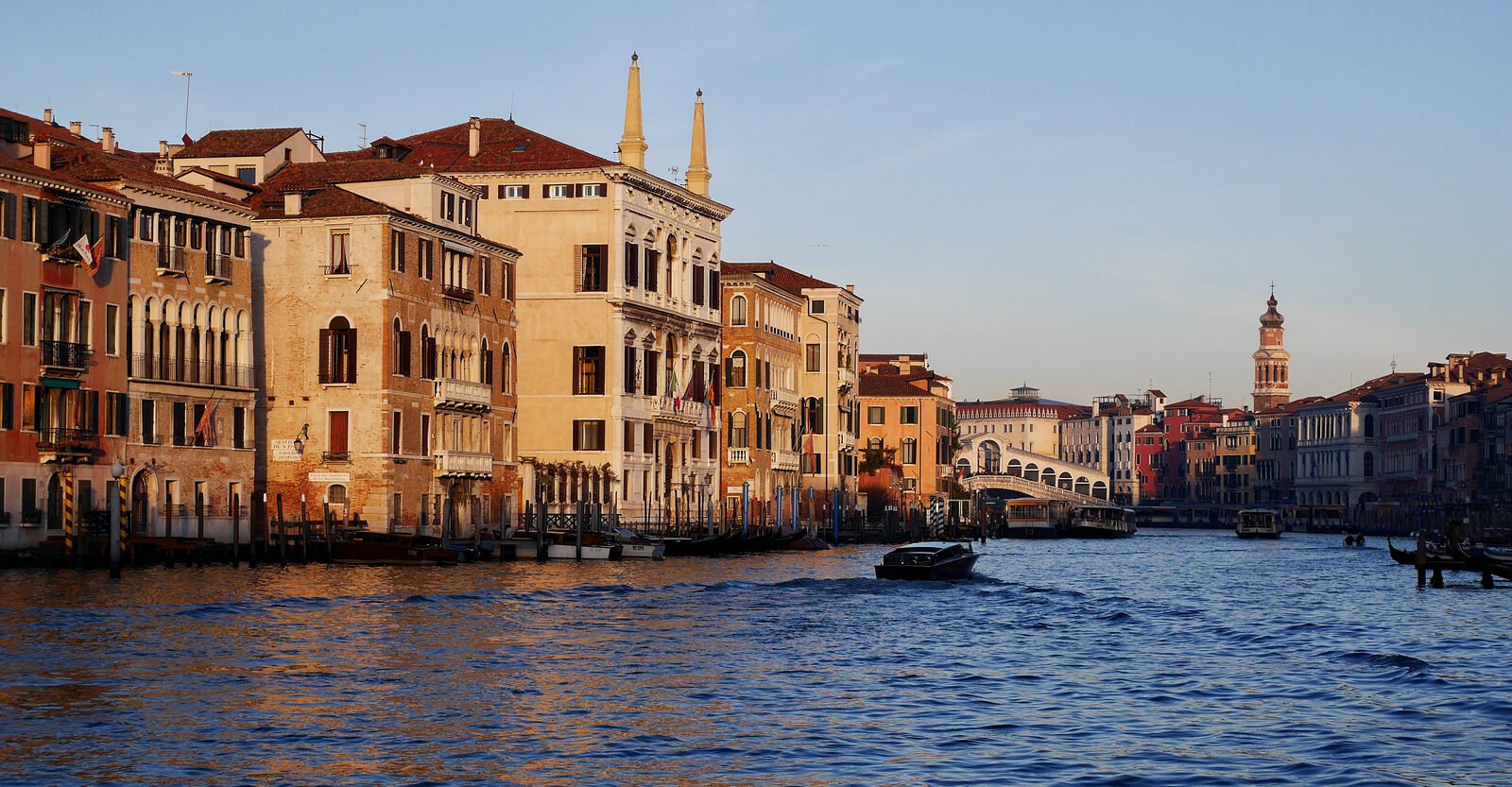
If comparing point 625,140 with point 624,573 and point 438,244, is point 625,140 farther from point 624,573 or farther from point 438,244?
point 624,573

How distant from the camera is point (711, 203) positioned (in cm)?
6956

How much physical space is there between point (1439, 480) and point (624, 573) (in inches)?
3636

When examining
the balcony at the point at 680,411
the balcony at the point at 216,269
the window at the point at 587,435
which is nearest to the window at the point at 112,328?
the balcony at the point at 216,269

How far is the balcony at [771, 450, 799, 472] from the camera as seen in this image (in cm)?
7844

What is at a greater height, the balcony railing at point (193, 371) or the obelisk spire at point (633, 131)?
the obelisk spire at point (633, 131)

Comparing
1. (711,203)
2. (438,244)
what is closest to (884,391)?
(711,203)

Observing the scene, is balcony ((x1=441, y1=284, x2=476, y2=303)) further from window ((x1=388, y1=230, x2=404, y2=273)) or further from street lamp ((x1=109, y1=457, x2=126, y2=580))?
street lamp ((x1=109, y1=457, x2=126, y2=580))

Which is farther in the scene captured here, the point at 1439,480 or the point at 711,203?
the point at 1439,480

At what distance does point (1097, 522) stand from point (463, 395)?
217 feet

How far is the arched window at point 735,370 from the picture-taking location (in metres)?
75.5

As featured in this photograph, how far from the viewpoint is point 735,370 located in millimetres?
75562

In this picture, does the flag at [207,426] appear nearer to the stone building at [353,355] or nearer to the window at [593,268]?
the stone building at [353,355]

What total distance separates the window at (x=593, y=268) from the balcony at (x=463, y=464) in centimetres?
763

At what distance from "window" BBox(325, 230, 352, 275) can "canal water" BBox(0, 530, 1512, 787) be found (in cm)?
1218
